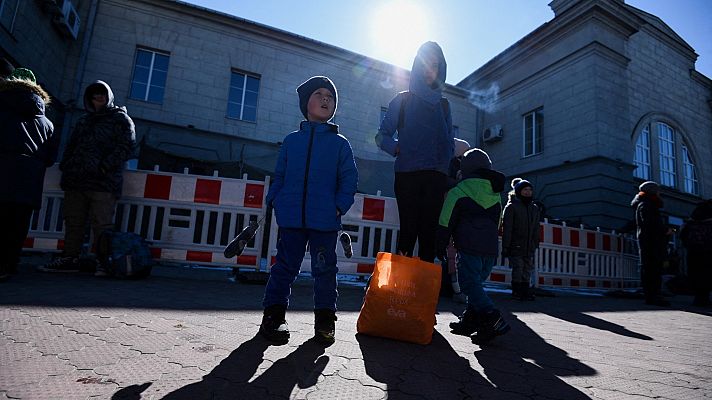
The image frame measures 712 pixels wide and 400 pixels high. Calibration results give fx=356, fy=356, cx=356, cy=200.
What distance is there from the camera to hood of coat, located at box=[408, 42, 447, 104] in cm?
289

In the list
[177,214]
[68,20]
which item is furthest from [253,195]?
[68,20]

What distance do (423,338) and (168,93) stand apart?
1268 cm

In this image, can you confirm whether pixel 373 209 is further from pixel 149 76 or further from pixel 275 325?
pixel 149 76

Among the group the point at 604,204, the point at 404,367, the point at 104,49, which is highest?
the point at 104,49

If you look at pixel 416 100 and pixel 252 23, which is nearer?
pixel 416 100

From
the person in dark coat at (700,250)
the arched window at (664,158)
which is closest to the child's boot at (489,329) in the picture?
the person in dark coat at (700,250)

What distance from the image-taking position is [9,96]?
354 cm

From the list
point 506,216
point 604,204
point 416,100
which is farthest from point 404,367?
point 604,204

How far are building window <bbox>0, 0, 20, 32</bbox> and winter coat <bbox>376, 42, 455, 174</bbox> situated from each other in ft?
33.9

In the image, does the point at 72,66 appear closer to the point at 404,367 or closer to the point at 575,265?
the point at 404,367

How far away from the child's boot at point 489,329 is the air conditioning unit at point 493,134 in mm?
15026

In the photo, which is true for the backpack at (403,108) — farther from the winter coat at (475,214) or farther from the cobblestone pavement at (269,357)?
the cobblestone pavement at (269,357)

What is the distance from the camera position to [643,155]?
46.3 ft

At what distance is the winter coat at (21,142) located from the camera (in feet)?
11.4
